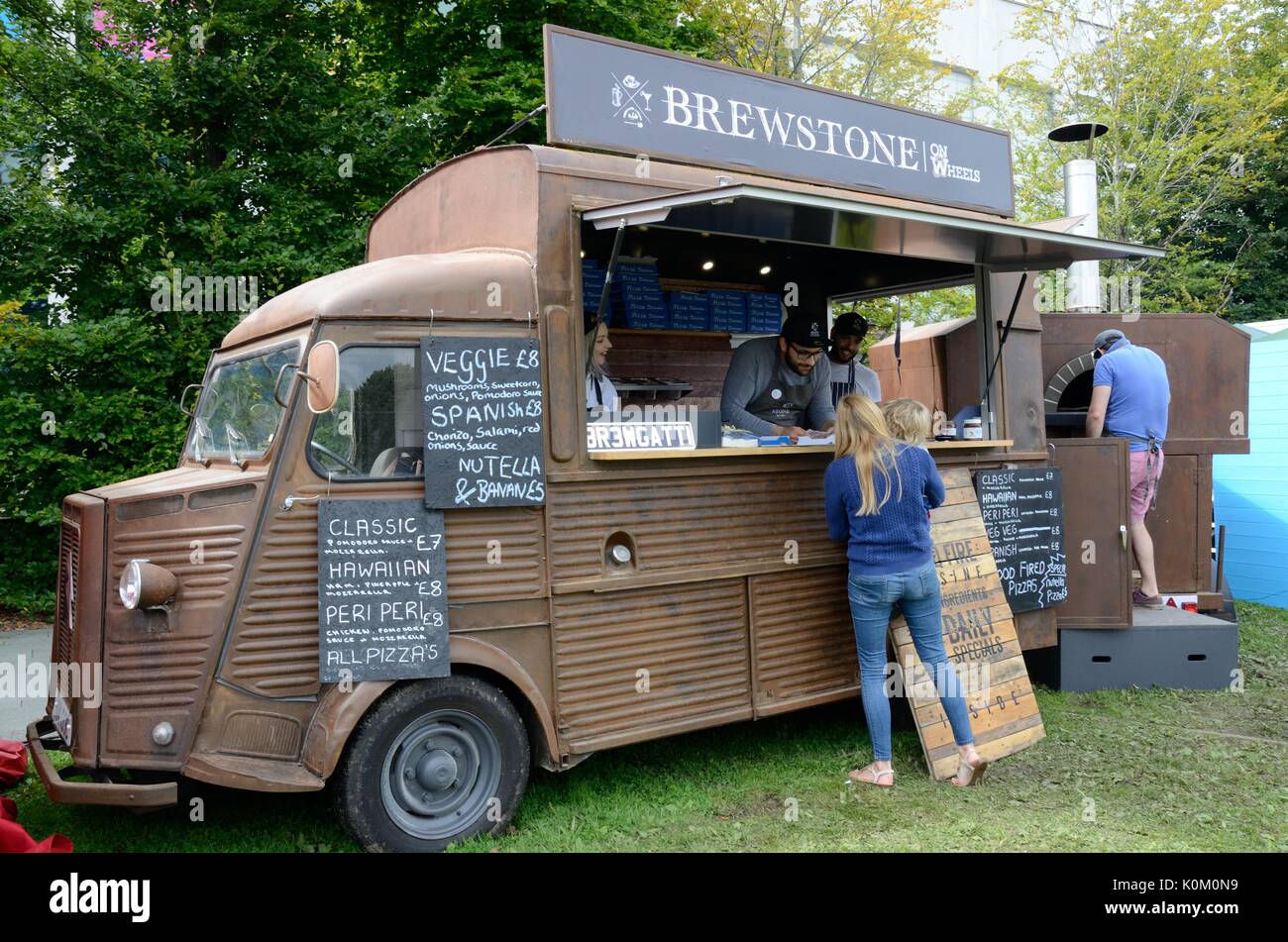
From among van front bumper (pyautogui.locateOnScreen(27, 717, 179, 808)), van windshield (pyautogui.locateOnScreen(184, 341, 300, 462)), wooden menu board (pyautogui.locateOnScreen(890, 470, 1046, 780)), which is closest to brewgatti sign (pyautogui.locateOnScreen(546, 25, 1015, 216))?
van windshield (pyautogui.locateOnScreen(184, 341, 300, 462))

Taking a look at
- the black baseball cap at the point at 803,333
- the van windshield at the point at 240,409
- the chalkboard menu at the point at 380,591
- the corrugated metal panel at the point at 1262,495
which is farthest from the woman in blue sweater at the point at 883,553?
the corrugated metal panel at the point at 1262,495

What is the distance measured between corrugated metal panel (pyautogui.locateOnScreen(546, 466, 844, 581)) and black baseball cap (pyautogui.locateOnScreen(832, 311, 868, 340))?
2.22m

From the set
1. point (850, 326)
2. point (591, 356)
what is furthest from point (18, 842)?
point (850, 326)

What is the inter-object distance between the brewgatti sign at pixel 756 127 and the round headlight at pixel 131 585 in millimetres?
2631

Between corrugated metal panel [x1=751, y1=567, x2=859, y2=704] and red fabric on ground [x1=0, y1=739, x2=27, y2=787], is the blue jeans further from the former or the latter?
red fabric on ground [x1=0, y1=739, x2=27, y2=787]

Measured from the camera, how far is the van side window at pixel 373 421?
4.23m

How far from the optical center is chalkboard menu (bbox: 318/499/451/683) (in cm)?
410

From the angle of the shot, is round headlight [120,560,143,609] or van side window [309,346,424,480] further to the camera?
van side window [309,346,424,480]

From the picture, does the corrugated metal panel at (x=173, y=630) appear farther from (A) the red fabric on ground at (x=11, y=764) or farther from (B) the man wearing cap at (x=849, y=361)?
(B) the man wearing cap at (x=849, y=361)

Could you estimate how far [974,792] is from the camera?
5.04 meters

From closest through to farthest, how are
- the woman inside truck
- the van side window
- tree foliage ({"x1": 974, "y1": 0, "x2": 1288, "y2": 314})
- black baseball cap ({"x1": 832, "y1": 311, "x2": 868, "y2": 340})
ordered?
the van side window < the woman inside truck < black baseball cap ({"x1": 832, "y1": 311, "x2": 868, "y2": 340}) < tree foliage ({"x1": 974, "y1": 0, "x2": 1288, "y2": 314})

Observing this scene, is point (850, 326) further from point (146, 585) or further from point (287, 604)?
point (146, 585)
